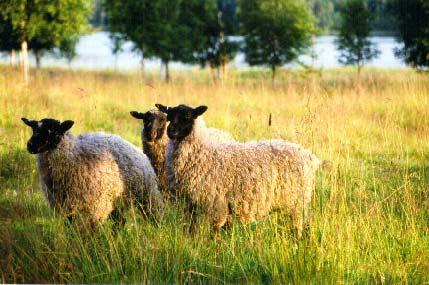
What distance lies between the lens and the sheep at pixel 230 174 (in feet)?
18.4

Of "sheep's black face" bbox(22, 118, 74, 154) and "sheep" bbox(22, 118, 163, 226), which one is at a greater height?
"sheep's black face" bbox(22, 118, 74, 154)

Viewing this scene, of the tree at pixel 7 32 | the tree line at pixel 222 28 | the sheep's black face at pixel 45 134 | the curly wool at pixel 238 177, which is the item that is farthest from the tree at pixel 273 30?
the sheep's black face at pixel 45 134

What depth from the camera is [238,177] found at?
18.7 feet

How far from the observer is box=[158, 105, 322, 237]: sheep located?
561 centimetres

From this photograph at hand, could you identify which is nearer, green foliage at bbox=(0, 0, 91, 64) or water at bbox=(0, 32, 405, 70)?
green foliage at bbox=(0, 0, 91, 64)

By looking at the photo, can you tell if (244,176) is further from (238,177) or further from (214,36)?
(214,36)

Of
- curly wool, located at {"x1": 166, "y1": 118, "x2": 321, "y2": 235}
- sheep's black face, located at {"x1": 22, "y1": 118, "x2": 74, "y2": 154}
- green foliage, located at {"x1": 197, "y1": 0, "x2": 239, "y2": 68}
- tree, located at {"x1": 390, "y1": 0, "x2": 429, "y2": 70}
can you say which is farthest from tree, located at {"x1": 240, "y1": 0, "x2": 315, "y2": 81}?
sheep's black face, located at {"x1": 22, "y1": 118, "x2": 74, "y2": 154}

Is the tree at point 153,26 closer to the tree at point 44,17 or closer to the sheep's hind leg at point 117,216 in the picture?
the tree at point 44,17

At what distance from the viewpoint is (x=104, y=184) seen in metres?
5.64

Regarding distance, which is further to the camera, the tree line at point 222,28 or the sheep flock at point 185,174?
the tree line at point 222,28

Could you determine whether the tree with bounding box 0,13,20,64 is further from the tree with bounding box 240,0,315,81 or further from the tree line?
the tree with bounding box 240,0,315,81

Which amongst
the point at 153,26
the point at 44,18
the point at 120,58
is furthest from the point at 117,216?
the point at 120,58

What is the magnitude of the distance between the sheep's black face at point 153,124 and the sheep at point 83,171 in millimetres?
768

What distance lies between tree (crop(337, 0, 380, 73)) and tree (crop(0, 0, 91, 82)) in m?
18.5
